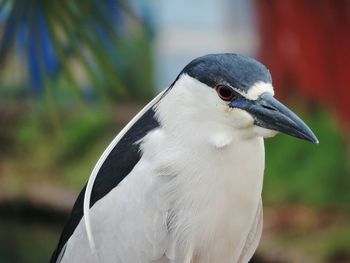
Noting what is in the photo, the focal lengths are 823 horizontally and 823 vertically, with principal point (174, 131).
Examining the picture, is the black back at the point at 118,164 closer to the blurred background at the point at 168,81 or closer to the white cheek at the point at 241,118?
the white cheek at the point at 241,118

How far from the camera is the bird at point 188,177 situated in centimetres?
107

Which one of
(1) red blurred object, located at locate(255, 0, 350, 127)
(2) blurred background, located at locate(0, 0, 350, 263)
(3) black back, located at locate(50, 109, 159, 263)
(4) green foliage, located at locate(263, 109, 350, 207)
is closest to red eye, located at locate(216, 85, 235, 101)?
(3) black back, located at locate(50, 109, 159, 263)

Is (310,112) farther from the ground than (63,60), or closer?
closer

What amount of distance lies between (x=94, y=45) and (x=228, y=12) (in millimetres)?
2505

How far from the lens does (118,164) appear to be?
1.21m

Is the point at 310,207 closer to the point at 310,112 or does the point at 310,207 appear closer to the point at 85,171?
the point at 310,112

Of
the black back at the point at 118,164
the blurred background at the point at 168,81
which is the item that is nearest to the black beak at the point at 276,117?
the black back at the point at 118,164

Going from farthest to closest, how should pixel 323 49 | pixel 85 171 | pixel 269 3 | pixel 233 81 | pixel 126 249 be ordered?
1. pixel 85 171
2. pixel 269 3
3. pixel 323 49
4. pixel 126 249
5. pixel 233 81

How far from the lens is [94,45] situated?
1.60 m

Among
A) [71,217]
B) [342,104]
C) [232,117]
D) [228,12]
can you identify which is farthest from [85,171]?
[232,117]

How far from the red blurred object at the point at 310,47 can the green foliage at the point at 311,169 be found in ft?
0.63

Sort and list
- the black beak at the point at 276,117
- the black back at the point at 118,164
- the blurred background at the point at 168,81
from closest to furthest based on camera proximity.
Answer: the black beak at the point at 276,117 < the black back at the point at 118,164 < the blurred background at the point at 168,81

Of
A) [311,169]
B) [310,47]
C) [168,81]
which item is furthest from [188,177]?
[168,81]

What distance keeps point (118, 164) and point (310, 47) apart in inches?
75.7
